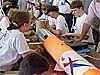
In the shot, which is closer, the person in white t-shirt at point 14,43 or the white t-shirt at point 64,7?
the person in white t-shirt at point 14,43

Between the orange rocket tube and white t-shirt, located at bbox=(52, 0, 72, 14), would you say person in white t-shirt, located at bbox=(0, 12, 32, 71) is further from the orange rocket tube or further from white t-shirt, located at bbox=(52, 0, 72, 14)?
white t-shirt, located at bbox=(52, 0, 72, 14)

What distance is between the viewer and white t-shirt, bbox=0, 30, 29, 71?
6.31ft

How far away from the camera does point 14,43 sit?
1.94 metres

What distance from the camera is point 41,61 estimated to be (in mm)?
1245

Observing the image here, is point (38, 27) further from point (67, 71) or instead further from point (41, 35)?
point (67, 71)

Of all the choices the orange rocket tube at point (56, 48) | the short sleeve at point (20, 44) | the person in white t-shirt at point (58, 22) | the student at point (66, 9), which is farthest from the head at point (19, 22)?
the student at point (66, 9)

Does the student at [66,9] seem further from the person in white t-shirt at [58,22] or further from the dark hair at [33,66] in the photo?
the dark hair at [33,66]

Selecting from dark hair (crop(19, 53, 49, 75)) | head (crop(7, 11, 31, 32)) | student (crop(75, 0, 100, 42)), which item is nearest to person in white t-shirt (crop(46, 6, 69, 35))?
student (crop(75, 0, 100, 42))

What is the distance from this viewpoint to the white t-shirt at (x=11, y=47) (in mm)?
1923

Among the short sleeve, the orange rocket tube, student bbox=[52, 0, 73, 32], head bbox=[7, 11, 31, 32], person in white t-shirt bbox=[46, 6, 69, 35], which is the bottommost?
student bbox=[52, 0, 73, 32]

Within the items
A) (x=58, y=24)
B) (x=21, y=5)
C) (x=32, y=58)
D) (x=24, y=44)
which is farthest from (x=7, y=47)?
(x=21, y=5)

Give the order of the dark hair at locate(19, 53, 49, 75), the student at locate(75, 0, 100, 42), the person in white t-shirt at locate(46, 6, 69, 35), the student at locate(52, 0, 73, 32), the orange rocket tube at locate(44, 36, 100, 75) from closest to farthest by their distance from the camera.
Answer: the dark hair at locate(19, 53, 49, 75)
the orange rocket tube at locate(44, 36, 100, 75)
the student at locate(75, 0, 100, 42)
the person in white t-shirt at locate(46, 6, 69, 35)
the student at locate(52, 0, 73, 32)

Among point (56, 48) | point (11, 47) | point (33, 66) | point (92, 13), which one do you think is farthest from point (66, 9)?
point (33, 66)

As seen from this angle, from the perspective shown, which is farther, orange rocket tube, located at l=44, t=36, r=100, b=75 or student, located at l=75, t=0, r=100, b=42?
student, located at l=75, t=0, r=100, b=42
